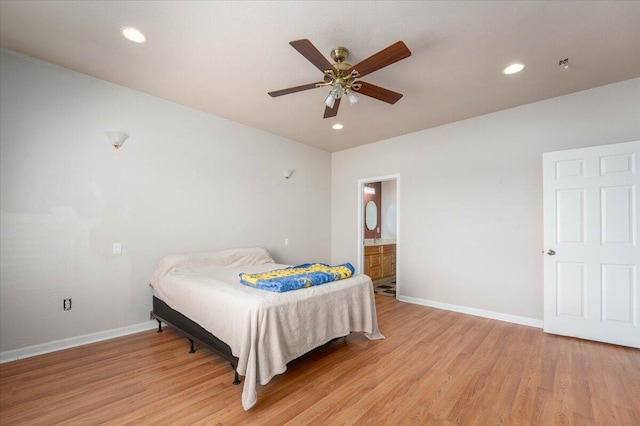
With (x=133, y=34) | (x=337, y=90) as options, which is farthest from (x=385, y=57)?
(x=133, y=34)

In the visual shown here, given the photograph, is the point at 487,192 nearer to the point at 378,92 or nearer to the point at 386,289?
the point at 378,92

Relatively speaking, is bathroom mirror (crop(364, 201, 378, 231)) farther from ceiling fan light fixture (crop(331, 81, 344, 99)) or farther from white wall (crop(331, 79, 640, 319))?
ceiling fan light fixture (crop(331, 81, 344, 99))

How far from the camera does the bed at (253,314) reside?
207 cm

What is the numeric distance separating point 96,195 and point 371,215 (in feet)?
17.2

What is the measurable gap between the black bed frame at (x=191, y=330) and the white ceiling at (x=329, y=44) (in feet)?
8.10

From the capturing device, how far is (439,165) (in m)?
4.48

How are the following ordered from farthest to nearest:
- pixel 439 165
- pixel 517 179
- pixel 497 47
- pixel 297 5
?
pixel 439 165 < pixel 517 179 < pixel 497 47 < pixel 297 5

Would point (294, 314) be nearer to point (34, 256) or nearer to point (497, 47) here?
point (34, 256)

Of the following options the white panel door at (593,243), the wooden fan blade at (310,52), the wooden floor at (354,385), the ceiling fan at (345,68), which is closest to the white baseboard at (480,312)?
the white panel door at (593,243)

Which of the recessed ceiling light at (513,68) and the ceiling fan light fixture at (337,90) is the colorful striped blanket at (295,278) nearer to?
the ceiling fan light fixture at (337,90)

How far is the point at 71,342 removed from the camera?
9.61 ft

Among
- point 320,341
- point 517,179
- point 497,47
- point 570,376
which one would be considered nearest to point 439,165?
point 517,179

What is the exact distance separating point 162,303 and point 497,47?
163 inches

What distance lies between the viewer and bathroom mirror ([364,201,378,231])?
6707 mm
